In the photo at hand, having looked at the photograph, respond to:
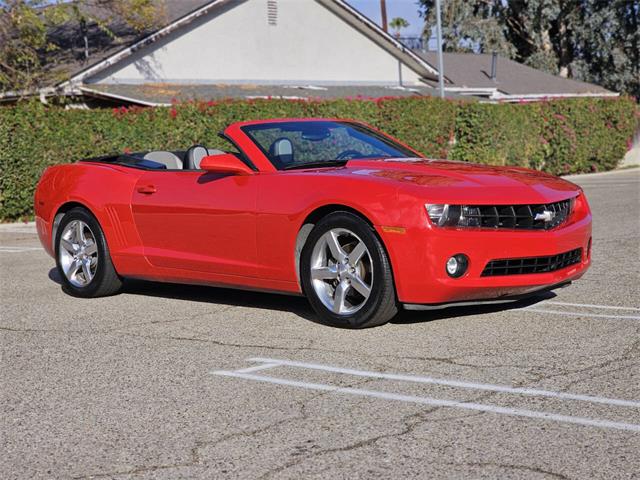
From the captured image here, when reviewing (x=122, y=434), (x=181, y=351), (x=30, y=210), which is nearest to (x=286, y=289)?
(x=181, y=351)

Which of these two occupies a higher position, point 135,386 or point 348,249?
point 348,249

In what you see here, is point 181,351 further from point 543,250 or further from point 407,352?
point 543,250

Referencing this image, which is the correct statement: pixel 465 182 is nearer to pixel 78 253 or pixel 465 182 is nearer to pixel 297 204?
pixel 297 204

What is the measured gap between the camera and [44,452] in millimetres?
4680

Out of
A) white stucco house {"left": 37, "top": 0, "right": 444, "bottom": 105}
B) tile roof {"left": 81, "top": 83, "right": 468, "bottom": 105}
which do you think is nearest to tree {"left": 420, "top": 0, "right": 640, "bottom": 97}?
white stucco house {"left": 37, "top": 0, "right": 444, "bottom": 105}

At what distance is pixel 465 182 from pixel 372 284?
920mm

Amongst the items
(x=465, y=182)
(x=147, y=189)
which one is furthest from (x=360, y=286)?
(x=147, y=189)

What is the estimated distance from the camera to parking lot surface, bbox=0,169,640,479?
4426mm

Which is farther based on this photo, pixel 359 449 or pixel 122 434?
pixel 122 434

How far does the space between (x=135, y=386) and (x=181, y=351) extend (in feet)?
2.96

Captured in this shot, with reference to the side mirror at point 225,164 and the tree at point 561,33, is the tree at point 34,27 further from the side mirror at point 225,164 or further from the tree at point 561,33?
the tree at point 561,33

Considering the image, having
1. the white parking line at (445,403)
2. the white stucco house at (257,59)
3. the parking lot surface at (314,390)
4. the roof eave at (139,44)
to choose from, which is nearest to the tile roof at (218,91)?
the white stucco house at (257,59)

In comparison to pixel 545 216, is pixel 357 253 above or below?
below

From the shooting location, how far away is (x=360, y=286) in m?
7.08
